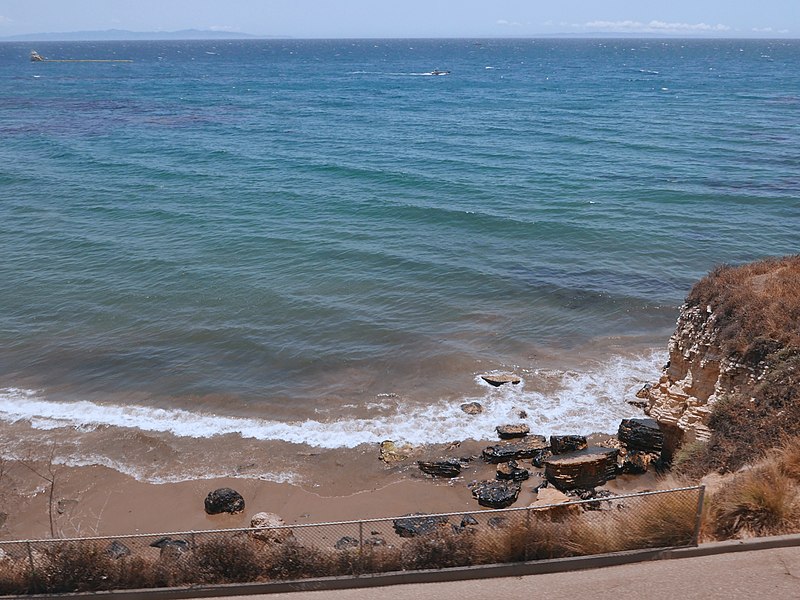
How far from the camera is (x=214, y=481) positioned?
1678 centimetres

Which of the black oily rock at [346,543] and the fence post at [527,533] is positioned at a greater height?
the fence post at [527,533]

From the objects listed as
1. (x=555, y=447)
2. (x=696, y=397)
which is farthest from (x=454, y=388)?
(x=696, y=397)

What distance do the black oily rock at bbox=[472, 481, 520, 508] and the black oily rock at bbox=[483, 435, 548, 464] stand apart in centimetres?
104

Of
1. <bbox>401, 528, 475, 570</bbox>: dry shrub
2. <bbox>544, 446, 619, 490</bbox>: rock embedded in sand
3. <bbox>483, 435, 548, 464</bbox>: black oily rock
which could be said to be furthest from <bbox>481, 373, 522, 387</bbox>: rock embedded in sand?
<bbox>401, 528, 475, 570</bbox>: dry shrub

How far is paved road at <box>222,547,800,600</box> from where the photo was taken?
9594 millimetres

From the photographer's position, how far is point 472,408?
19625 millimetres

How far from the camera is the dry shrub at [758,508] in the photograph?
1082cm

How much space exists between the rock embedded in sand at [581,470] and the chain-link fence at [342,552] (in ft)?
17.9

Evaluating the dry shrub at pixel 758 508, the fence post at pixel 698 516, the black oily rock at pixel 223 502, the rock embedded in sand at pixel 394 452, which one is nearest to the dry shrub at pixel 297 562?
the fence post at pixel 698 516

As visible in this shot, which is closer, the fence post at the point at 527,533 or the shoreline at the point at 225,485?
the fence post at the point at 527,533

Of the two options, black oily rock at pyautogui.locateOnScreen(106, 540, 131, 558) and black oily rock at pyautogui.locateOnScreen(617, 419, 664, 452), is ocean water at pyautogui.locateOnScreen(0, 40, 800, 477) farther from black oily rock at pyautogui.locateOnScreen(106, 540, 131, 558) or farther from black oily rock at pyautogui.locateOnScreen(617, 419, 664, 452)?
black oily rock at pyautogui.locateOnScreen(106, 540, 131, 558)

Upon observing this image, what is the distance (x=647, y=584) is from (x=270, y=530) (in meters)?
5.29

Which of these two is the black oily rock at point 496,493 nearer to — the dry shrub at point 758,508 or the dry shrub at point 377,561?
the dry shrub at point 758,508

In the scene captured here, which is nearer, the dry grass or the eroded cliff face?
the dry grass
